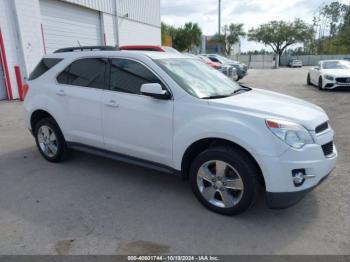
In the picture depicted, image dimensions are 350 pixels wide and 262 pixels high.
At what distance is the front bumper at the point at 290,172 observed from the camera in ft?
9.55

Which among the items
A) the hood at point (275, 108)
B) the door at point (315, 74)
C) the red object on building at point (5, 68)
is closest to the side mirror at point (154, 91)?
the hood at point (275, 108)

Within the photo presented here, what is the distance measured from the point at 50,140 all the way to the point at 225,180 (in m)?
3.09

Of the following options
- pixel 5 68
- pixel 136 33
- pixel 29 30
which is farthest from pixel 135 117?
pixel 136 33

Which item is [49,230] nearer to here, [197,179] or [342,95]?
[197,179]

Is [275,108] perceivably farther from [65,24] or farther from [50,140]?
[65,24]

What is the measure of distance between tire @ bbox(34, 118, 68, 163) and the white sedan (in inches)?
458

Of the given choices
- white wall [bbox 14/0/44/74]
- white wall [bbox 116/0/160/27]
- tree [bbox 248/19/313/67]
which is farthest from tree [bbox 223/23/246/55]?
white wall [bbox 14/0/44/74]

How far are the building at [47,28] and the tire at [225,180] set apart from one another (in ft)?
34.8

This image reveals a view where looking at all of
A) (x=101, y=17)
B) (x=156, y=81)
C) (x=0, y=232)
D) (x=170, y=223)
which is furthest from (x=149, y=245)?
(x=101, y=17)

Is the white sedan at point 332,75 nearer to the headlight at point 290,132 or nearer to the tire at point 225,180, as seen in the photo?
the headlight at point 290,132

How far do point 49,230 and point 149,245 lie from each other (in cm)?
107

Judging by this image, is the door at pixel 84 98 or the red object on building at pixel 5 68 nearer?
the door at pixel 84 98

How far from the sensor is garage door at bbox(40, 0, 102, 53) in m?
13.0

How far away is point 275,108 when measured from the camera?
3303mm
